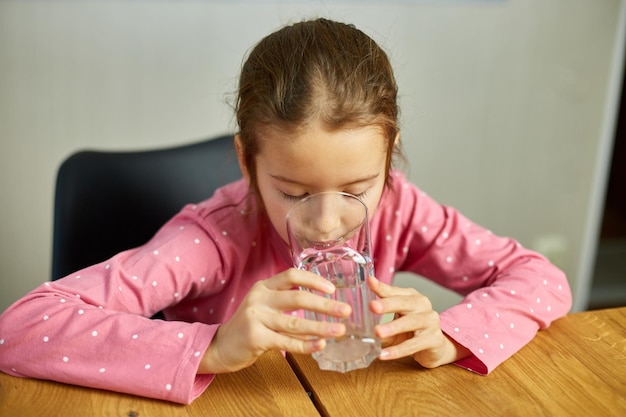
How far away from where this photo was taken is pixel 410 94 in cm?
201

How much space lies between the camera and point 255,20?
180 centimetres

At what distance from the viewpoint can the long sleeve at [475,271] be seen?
943mm

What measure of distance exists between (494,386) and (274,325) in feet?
0.89

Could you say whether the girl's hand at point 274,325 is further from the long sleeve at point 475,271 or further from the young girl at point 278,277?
the long sleeve at point 475,271

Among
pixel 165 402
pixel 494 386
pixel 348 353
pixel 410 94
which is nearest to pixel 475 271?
pixel 494 386

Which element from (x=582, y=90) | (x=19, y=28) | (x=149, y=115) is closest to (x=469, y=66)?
(x=582, y=90)

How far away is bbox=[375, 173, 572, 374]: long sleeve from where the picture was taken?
0.94 meters

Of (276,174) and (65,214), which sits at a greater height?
(276,174)

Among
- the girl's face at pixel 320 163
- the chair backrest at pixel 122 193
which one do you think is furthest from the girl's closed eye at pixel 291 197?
the chair backrest at pixel 122 193

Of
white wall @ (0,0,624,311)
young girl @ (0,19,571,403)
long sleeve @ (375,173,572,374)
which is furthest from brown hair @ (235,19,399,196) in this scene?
Answer: white wall @ (0,0,624,311)

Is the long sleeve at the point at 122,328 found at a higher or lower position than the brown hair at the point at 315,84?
lower

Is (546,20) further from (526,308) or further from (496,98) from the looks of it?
(526,308)

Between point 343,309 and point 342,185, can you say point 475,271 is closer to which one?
point 342,185

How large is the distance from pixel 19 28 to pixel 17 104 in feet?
0.55
